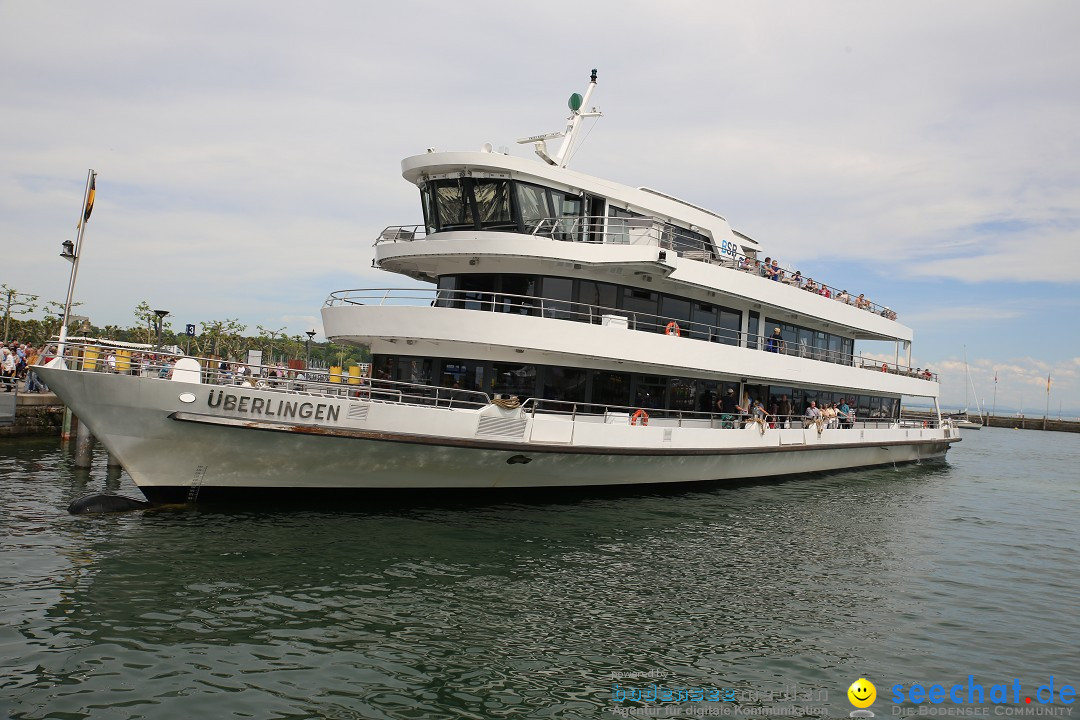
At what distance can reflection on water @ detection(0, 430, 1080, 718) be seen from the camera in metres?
6.27

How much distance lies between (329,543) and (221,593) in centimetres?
224

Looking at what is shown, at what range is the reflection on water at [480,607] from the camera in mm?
6266

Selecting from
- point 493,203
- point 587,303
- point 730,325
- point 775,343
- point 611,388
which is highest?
point 493,203

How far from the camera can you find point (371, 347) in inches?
636

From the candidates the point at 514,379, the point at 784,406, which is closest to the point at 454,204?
the point at 514,379

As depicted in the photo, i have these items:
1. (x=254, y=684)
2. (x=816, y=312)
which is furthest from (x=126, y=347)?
(x=816, y=312)

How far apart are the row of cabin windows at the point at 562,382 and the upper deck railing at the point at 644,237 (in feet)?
9.35

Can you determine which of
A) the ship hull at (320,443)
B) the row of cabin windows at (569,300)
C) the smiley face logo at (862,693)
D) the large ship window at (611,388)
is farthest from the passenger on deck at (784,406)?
the smiley face logo at (862,693)

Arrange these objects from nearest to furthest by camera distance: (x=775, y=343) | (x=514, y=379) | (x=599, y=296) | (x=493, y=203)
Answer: (x=514, y=379)
(x=493, y=203)
(x=599, y=296)
(x=775, y=343)

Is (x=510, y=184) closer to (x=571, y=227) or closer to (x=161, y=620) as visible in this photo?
(x=571, y=227)

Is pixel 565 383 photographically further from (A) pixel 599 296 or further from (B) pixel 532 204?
(B) pixel 532 204

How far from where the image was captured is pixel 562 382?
15.0 meters

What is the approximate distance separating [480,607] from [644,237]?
34.6 feet

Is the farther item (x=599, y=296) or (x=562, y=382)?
(x=599, y=296)
